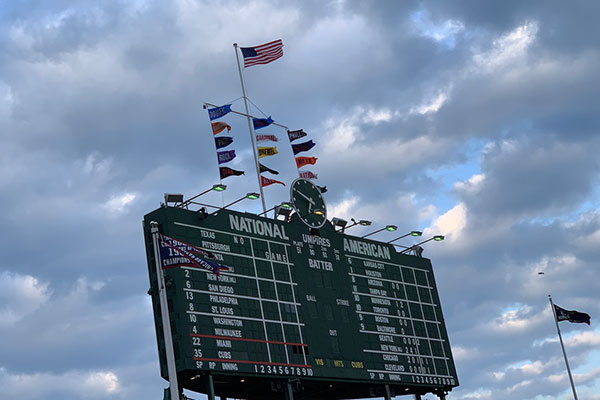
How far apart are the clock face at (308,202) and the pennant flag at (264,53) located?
7.57 metres

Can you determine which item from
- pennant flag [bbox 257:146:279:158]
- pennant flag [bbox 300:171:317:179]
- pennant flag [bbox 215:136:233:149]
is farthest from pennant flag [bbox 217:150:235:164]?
pennant flag [bbox 300:171:317:179]

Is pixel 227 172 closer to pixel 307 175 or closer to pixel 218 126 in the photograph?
pixel 218 126

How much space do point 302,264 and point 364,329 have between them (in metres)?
4.76

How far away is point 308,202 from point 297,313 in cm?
629

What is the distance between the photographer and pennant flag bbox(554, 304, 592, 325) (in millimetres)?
55562

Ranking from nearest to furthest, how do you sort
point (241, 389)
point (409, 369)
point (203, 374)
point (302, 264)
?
point (203, 374), point (241, 389), point (302, 264), point (409, 369)

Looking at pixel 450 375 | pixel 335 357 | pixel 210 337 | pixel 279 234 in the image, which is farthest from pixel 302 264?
pixel 450 375

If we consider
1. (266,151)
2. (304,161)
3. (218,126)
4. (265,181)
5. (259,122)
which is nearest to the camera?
(218,126)

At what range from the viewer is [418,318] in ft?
163

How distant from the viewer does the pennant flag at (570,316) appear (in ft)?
182

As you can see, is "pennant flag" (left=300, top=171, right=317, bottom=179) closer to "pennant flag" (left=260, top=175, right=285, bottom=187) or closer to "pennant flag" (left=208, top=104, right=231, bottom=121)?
"pennant flag" (left=260, top=175, right=285, bottom=187)

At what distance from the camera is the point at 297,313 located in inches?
1690

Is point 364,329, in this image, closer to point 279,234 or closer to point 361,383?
point 361,383

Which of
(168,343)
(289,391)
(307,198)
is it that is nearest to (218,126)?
(307,198)
